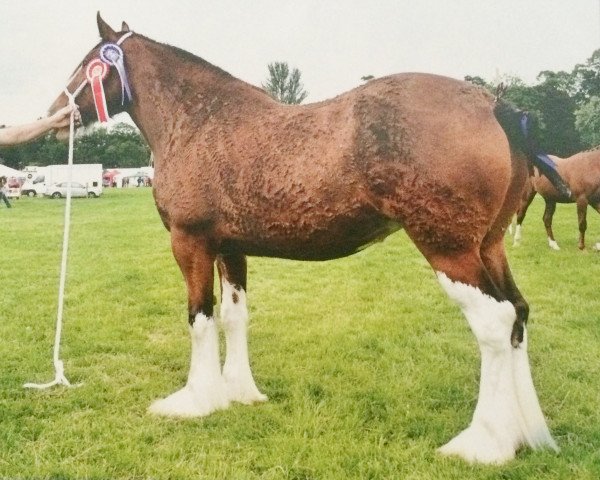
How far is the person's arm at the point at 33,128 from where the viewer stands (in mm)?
5434

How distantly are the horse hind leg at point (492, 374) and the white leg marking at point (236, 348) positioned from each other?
182cm

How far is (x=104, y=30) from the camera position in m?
5.35

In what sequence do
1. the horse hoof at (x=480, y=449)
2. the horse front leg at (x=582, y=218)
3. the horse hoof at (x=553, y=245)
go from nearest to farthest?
the horse hoof at (x=480, y=449), the horse front leg at (x=582, y=218), the horse hoof at (x=553, y=245)

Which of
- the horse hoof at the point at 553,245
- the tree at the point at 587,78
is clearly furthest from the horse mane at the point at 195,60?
the tree at the point at 587,78

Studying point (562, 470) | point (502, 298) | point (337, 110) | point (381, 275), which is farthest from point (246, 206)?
point (381, 275)

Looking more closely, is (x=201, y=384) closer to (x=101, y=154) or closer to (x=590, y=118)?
(x=590, y=118)

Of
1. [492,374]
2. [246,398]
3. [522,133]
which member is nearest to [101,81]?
[246,398]

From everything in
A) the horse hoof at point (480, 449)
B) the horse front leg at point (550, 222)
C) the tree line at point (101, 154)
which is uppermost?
the tree line at point (101, 154)

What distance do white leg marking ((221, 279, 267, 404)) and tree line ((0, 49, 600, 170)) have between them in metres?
1.81

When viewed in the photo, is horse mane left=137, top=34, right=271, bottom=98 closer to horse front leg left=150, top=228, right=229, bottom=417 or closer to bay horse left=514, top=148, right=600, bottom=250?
horse front leg left=150, top=228, right=229, bottom=417

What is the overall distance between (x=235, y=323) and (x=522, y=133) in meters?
Answer: 2.84

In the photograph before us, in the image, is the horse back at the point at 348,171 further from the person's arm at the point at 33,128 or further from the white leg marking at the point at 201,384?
the person's arm at the point at 33,128

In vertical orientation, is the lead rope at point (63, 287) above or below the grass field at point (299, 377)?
above

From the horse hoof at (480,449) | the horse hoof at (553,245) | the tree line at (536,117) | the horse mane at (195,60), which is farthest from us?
the tree line at (536,117)
